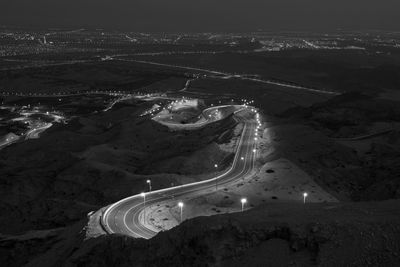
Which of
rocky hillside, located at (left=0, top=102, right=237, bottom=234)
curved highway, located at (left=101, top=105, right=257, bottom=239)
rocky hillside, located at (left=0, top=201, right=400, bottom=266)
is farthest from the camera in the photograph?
rocky hillside, located at (left=0, top=102, right=237, bottom=234)

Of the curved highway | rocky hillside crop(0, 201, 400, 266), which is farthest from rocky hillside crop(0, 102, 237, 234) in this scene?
rocky hillside crop(0, 201, 400, 266)

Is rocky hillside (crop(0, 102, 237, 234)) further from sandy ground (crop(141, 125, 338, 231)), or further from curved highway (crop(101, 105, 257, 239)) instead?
sandy ground (crop(141, 125, 338, 231))

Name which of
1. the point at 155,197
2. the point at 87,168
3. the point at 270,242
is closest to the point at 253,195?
the point at 155,197

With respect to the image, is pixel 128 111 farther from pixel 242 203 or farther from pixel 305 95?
pixel 242 203

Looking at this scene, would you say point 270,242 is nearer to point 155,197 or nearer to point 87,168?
point 155,197

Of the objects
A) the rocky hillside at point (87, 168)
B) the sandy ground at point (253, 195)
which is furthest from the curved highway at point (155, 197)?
the rocky hillside at point (87, 168)

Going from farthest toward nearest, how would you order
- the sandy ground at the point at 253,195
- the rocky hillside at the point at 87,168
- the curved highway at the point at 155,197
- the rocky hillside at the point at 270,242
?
the rocky hillside at the point at 87,168 < the sandy ground at the point at 253,195 < the curved highway at the point at 155,197 < the rocky hillside at the point at 270,242

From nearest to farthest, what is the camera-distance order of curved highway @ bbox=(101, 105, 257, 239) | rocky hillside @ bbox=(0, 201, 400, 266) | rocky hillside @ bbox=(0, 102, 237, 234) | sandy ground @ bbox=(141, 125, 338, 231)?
rocky hillside @ bbox=(0, 201, 400, 266)
curved highway @ bbox=(101, 105, 257, 239)
sandy ground @ bbox=(141, 125, 338, 231)
rocky hillside @ bbox=(0, 102, 237, 234)

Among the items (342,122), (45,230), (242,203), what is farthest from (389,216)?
(342,122)

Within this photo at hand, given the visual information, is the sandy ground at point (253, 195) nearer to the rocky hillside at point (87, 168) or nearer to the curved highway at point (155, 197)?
the curved highway at point (155, 197)
